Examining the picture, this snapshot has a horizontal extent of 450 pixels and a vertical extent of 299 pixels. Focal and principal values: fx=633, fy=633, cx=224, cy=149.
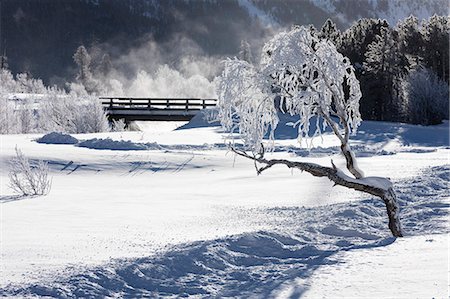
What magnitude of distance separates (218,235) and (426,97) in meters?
31.9

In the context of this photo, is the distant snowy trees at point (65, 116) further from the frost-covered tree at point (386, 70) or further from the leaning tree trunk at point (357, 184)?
the leaning tree trunk at point (357, 184)

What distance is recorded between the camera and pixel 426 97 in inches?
1492

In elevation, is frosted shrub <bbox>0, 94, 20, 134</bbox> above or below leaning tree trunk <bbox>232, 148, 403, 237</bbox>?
above

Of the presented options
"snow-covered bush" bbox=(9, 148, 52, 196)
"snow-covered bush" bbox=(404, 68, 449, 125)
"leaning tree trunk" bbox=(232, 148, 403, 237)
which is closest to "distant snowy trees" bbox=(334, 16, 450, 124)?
"snow-covered bush" bbox=(404, 68, 449, 125)

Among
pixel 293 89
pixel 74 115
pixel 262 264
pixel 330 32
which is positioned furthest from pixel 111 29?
pixel 262 264

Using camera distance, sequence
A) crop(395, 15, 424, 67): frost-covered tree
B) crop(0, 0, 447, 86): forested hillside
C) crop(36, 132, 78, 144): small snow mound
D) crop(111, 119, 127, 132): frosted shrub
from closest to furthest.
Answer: crop(36, 132, 78, 144): small snow mound
crop(111, 119, 127, 132): frosted shrub
crop(395, 15, 424, 67): frost-covered tree
crop(0, 0, 447, 86): forested hillside

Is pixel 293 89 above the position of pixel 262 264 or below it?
above

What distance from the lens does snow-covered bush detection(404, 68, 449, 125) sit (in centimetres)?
3728

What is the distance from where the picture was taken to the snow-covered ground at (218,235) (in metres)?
5.95

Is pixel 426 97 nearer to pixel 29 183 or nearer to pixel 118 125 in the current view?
pixel 118 125

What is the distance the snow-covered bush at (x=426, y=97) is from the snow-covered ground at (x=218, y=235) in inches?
800

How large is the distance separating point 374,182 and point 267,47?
2411 mm

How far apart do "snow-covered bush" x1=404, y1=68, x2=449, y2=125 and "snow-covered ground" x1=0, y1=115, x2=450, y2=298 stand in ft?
66.7

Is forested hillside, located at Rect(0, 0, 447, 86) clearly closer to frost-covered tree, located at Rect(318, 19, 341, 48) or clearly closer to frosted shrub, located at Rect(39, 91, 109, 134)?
frost-covered tree, located at Rect(318, 19, 341, 48)
